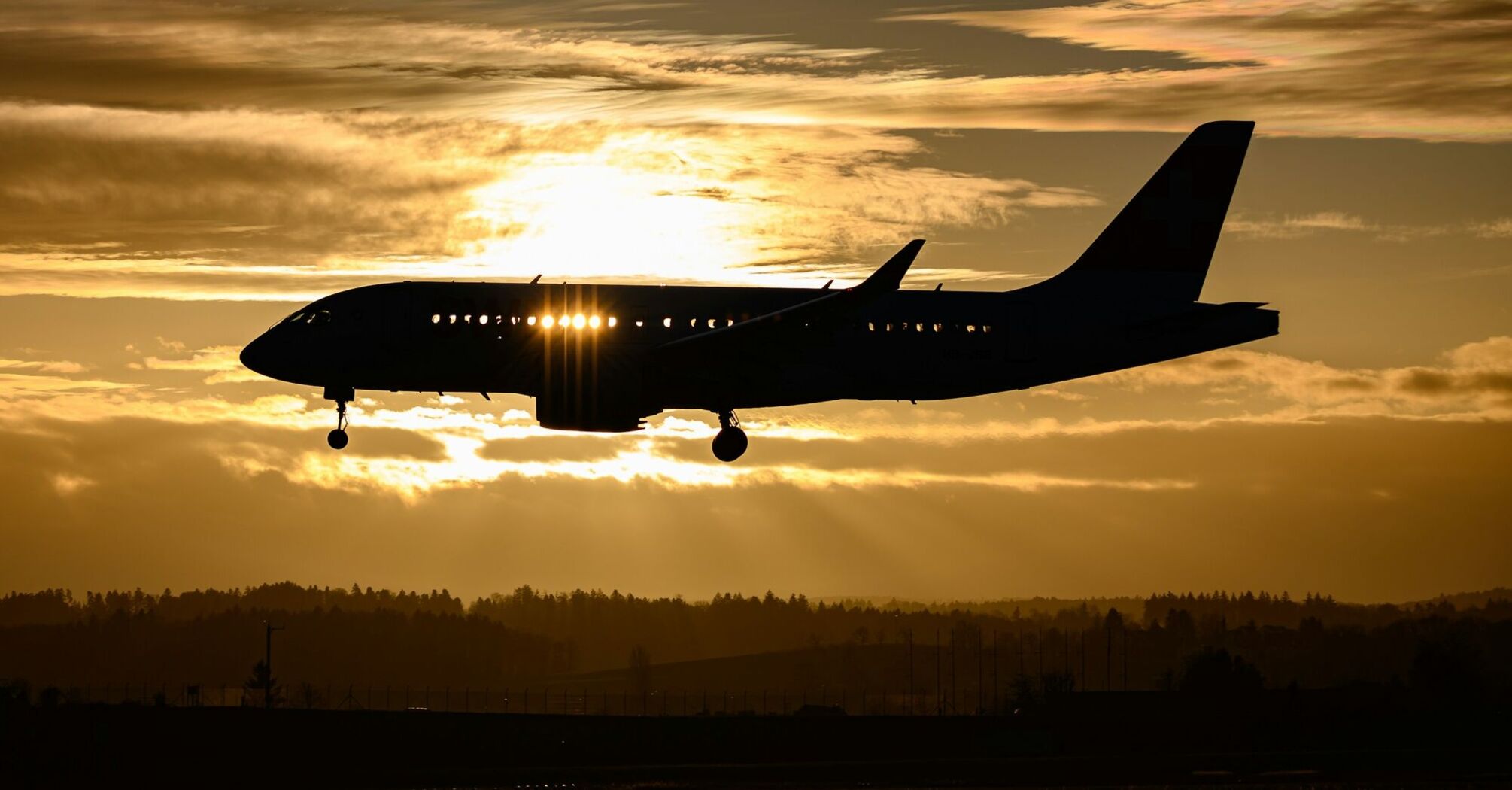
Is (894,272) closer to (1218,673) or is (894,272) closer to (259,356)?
(259,356)

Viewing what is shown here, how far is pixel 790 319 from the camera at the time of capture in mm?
57188

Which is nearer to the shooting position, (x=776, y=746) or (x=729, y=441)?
(x=729, y=441)

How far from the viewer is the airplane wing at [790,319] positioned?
55.2m

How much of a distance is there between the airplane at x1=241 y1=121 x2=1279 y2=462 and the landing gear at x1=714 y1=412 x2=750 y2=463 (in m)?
0.05

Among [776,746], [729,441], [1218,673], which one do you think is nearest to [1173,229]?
[729,441]

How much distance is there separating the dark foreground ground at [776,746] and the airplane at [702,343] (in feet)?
54.2

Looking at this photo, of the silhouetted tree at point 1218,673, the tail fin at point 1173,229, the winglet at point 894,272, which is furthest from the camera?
the silhouetted tree at point 1218,673

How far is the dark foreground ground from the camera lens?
78188 mm

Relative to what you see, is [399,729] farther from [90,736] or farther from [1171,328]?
[1171,328]

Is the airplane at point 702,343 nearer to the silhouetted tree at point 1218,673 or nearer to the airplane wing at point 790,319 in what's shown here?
the airplane wing at point 790,319

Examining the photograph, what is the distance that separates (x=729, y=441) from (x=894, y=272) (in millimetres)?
11201

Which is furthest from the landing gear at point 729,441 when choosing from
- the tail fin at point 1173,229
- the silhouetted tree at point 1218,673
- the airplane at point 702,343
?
the silhouetted tree at point 1218,673

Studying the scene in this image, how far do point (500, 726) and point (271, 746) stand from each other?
1406cm

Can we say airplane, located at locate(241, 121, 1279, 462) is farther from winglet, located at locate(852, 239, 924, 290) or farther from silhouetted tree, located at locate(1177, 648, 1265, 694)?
silhouetted tree, located at locate(1177, 648, 1265, 694)
